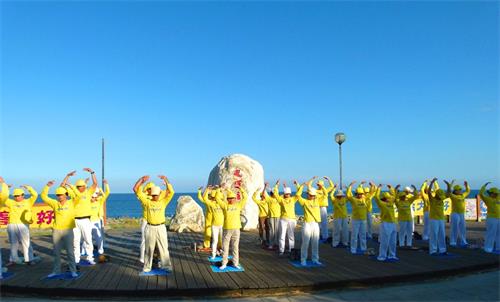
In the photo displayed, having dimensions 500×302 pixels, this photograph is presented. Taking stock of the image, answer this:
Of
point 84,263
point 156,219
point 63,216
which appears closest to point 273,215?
point 156,219

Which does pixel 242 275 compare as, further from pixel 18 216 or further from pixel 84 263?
pixel 18 216

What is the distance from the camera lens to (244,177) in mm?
18328

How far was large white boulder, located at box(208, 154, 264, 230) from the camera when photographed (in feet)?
59.7

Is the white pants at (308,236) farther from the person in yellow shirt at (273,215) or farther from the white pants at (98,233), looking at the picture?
the white pants at (98,233)

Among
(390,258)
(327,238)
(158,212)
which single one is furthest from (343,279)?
(327,238)

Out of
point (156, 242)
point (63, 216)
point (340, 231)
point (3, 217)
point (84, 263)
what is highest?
point (63, 216)

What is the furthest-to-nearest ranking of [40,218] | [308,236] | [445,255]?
1. [40,218]
2. [445,255]
3. [308,236]

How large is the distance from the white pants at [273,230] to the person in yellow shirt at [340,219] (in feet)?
6.37

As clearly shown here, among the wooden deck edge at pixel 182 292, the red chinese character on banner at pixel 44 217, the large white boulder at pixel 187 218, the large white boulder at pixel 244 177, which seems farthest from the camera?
the red chinese character on banner at pixel 44 217

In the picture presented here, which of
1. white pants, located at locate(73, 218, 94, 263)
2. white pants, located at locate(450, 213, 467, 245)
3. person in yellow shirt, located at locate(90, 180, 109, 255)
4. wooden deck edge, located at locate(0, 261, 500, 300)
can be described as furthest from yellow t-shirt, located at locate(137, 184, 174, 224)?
white pants, located at locate(450, 213, 467, 245)

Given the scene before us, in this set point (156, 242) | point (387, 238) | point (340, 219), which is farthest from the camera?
point (340, 219)

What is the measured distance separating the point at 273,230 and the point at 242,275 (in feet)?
13.4

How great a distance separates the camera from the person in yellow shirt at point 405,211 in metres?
11.6

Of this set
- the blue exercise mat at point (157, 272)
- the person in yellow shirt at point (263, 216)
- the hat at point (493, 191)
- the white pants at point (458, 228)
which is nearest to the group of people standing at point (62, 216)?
the blue exercise mat at point (157, 272)
